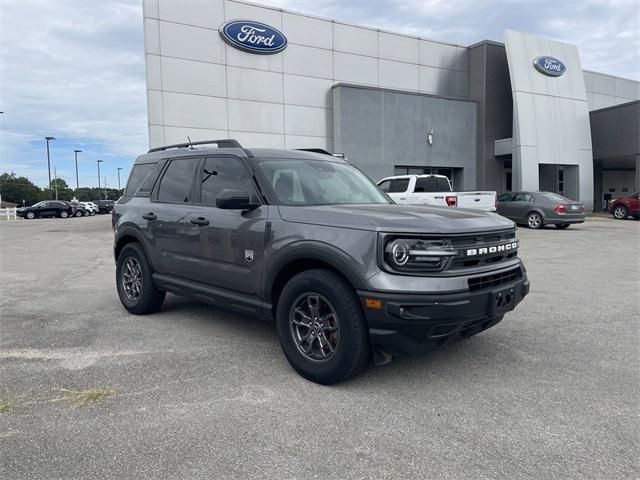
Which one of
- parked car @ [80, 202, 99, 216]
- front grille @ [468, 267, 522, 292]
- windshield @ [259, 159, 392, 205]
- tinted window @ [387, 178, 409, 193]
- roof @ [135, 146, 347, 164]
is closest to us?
front grille @ [468, 267, 522, 292]

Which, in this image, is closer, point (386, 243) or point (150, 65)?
point (386, 243)

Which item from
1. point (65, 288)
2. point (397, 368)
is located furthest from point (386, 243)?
point (65, 288)

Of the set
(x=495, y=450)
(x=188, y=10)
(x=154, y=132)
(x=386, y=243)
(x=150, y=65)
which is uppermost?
(x=188, y=10)

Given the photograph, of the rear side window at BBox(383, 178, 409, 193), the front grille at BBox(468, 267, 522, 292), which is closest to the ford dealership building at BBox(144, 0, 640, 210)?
the rear side window at BBox(383, 178, 409, 193)

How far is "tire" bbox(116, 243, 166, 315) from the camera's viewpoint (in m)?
5.61

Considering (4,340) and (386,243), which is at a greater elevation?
(386,243)

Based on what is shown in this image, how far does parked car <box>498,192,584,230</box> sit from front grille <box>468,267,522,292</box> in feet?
49.2

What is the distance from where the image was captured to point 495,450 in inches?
110

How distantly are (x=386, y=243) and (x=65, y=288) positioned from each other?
6288 mm

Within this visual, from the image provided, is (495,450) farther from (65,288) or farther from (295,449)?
(65,288)

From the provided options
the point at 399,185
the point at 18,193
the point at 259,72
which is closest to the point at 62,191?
the point at 18,193

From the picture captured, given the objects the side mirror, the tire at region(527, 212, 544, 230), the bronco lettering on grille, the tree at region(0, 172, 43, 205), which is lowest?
the tire at region(527, 212, 544, 230)

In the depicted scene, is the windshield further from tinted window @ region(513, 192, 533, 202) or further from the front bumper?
tinted window @ region(513, 192, 533, 202)

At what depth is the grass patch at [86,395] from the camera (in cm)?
346
